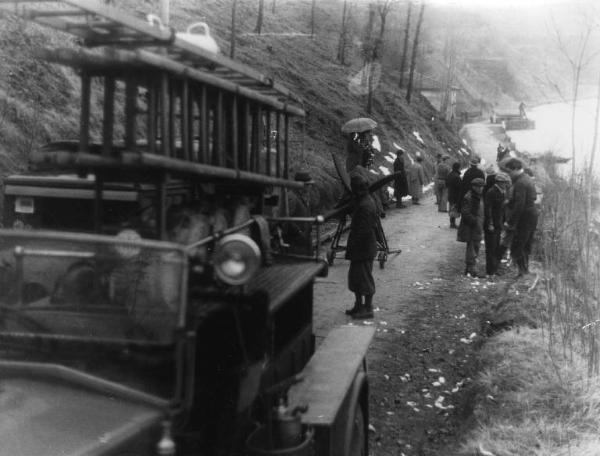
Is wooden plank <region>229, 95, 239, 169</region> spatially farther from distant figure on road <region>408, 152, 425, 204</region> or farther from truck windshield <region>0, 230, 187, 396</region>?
distant figure on road <region>408, 152, 425, 204</region>

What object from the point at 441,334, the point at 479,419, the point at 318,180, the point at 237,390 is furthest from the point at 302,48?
the point at 237,390

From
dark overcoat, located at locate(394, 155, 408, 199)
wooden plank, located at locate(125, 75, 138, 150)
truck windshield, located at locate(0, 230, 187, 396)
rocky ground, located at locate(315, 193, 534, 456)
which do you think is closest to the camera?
truck windshield, located at locate(0, 230, 187, 396)

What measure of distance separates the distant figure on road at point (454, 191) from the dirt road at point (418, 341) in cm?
279

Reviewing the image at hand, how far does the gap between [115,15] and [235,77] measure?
150 cm

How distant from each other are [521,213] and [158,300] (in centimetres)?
1150

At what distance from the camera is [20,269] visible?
11.6ft

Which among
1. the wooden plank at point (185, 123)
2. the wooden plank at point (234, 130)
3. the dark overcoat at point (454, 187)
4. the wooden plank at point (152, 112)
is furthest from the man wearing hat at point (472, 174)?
the wooden plank at point (152, 112)

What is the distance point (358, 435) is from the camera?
5.69 metres

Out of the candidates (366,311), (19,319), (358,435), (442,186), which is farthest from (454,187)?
(19,319)

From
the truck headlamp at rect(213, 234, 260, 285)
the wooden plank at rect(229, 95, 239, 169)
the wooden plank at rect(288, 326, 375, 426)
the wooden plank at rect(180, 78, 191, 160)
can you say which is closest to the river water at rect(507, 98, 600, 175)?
the wooden plank at rect(288, 326, 375, 426)

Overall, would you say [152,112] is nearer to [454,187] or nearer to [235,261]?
[235,261]

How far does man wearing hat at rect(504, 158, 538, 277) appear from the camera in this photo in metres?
13.9

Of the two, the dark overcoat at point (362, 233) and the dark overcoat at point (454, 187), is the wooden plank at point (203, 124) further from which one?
the dark overcoat at point (454, 187)

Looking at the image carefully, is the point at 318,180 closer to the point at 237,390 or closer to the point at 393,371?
the point at 393,371
